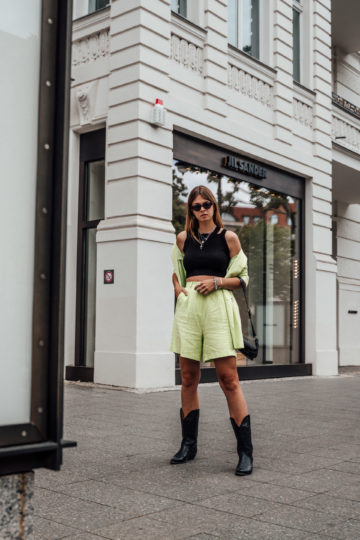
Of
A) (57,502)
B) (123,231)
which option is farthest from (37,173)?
(123,231)

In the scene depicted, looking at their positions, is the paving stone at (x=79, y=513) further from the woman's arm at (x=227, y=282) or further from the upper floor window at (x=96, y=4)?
the upper floor window at (x=96, y=4)

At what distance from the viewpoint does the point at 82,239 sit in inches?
432

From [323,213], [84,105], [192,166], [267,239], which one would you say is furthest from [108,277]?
[323,213]

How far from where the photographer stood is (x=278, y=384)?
11461 millimetres

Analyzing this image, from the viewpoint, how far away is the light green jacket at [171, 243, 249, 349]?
463 cm

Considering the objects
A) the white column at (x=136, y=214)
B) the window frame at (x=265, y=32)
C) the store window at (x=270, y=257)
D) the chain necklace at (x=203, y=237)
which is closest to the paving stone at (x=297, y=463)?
the chain necklace at (x=203, y=237)

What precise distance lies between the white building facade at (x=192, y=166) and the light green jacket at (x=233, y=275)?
13.4 feet

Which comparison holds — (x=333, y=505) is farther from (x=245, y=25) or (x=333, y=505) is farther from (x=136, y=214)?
(x=245, y=25)

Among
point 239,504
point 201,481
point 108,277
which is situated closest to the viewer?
point 239,504

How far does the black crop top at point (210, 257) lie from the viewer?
15.5ft

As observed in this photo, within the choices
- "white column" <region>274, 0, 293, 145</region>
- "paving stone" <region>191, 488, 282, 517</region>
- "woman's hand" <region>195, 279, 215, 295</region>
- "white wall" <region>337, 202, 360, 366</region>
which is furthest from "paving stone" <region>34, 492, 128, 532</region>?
"white wall" <region>337, 202, 360, 366</region>

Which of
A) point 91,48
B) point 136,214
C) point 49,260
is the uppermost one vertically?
point 91,48

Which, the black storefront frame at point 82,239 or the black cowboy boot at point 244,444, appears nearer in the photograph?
the black cowboy boot at point 244,444

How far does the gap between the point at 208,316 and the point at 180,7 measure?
8.44 meters
